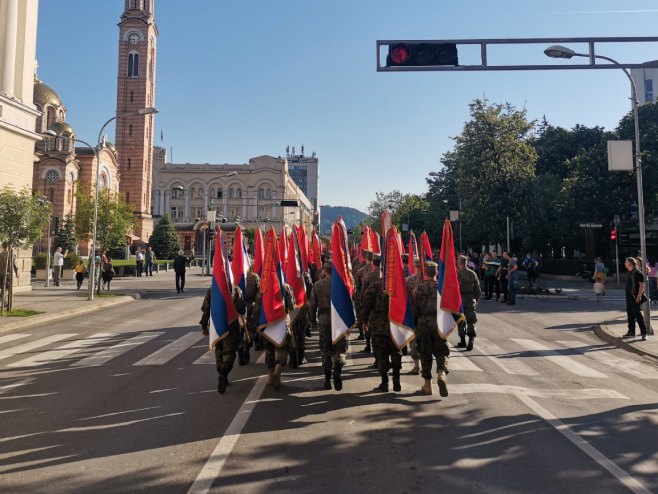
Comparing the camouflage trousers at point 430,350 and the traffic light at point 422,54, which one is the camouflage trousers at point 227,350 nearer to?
the camouflage trousers at point 430,350

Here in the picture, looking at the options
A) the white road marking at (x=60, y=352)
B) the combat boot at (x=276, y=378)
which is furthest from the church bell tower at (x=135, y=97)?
the combat boot at (x=276, y=378)

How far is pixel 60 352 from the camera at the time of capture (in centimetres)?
Answer: 965

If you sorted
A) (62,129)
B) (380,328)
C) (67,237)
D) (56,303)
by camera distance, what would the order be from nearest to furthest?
(380,328), (56,303), (67,237), (62,129)

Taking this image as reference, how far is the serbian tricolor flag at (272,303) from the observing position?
22.6 ft

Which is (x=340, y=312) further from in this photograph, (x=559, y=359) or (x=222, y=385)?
(x=559, y=359)

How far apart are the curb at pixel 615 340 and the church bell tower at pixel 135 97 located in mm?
62238

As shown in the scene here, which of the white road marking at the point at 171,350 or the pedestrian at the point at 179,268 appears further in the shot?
the pedestrian at the point at 179,268

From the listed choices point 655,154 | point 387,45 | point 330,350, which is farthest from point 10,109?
point 655,154

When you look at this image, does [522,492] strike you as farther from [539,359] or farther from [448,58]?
[448,58]

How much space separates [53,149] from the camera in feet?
186

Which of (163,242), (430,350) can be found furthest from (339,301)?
(163,242)

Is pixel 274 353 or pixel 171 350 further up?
pixel 274 353

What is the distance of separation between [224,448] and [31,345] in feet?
25.8

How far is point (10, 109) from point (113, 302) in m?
10.0
